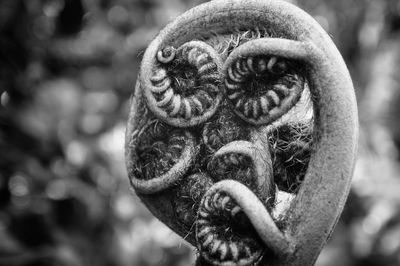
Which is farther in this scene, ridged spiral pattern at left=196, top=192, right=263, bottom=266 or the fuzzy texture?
the fuzzy texture

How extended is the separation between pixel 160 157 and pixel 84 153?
1.15m

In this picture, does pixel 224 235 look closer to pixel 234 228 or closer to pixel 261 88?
pixel 234 228

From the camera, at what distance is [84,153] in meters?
1.87

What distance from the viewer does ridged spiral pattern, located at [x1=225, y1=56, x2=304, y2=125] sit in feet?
2.19

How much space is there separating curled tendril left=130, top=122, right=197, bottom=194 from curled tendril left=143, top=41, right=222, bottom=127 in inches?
1.3

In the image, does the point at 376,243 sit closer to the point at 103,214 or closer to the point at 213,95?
the point at 103,214

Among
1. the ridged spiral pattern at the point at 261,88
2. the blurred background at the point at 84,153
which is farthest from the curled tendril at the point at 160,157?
the blurred background at the point at 84,153

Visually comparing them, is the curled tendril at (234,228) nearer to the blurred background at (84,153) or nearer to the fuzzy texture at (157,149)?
the fuzzy texture at (157,149)

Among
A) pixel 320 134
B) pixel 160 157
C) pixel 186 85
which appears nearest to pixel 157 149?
pixel 160 157

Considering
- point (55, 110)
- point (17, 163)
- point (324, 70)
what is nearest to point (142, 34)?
point (55, 110)

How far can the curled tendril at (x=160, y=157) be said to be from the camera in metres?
0.75

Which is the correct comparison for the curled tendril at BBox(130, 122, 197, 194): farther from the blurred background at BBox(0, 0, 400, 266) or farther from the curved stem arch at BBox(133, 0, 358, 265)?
the blurred background at BBox(0, 0, 400, 266)

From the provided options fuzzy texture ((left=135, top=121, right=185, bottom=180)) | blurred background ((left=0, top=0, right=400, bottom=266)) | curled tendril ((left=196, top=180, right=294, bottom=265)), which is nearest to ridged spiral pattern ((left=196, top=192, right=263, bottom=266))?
curled tendril ((left=196, top=180, right=294, bottom=265))

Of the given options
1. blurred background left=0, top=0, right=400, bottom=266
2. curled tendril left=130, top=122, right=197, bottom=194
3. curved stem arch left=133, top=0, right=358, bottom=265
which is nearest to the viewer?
curved stem arch left=133, top=0, right=358, bottom=265
